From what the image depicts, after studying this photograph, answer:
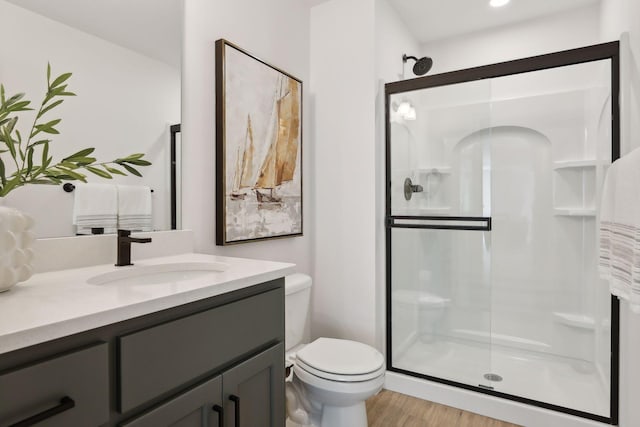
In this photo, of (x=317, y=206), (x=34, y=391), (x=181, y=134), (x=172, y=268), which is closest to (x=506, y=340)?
(x=317, y=206)

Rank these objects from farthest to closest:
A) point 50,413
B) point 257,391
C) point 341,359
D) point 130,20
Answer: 1. point 341,359
2. point 130,20
3. point 257,391
4. point 50,413

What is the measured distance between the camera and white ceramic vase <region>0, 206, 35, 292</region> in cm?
81

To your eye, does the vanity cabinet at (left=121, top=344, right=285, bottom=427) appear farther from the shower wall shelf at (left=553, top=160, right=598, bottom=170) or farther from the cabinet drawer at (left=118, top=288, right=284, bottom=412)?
the shower wall shelf at (left=553, top=160, right=598, bottom=170)

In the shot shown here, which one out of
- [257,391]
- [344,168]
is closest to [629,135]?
[344,168]

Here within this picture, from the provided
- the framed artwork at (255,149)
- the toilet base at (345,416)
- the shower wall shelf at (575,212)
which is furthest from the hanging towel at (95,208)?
the shower wall shelf at (575,212)

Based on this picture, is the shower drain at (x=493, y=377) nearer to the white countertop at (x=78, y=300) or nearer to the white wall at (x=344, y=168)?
the white wall at (x=344, y=168)

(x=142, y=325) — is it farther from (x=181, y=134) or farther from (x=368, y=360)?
(x=368, y=360)

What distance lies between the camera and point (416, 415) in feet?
6.45

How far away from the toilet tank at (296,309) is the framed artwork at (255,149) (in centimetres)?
32

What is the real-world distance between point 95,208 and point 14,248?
0.43 meters

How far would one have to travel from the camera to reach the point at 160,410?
0.80 m

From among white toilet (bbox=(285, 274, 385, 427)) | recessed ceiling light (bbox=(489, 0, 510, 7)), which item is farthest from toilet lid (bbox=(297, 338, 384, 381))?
recessed ceiling light (bbox=(489, 0, 510, 7))

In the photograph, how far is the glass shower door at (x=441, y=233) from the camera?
2189 mm

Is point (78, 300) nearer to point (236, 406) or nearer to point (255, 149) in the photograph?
point (236, 406)
